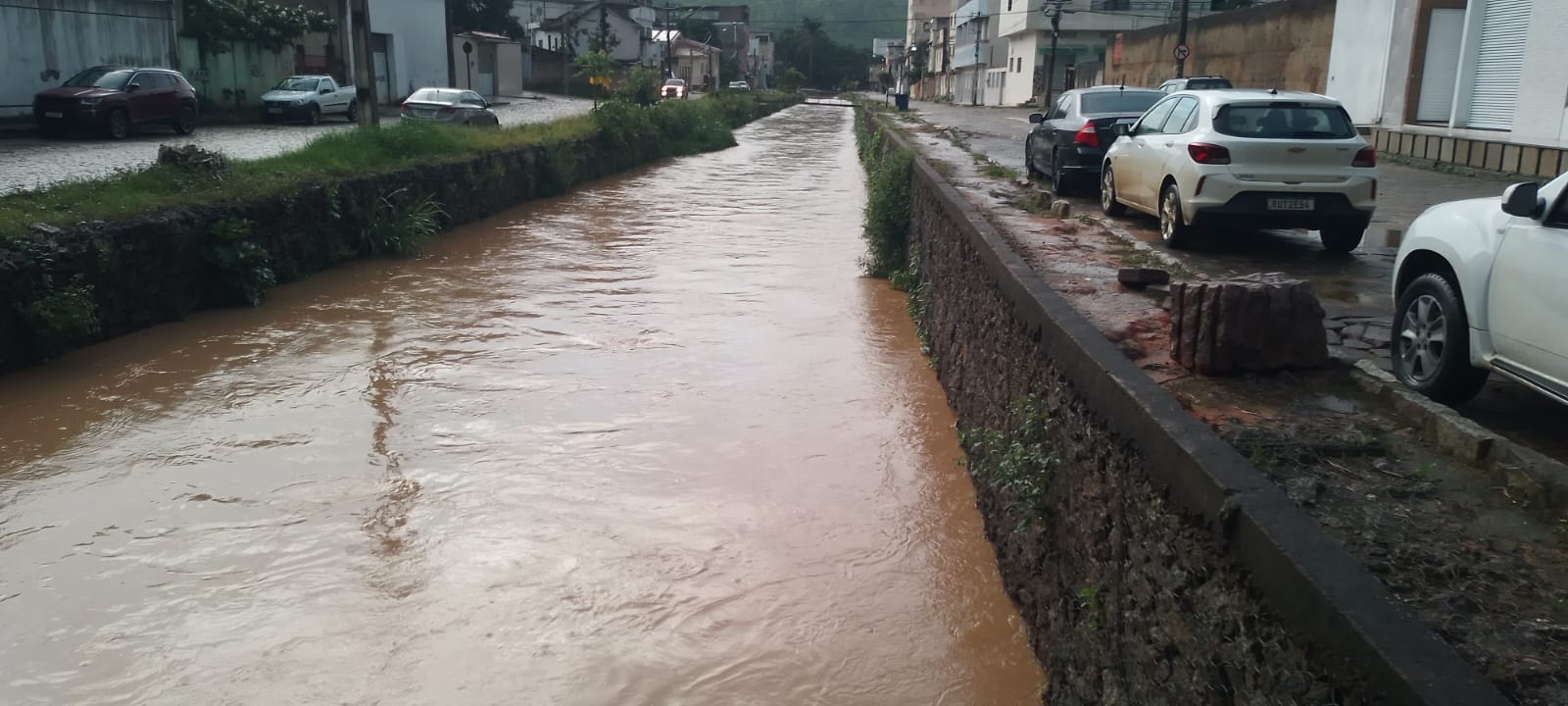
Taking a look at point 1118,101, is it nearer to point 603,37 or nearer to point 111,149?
point 111,149

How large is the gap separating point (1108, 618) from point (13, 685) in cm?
456

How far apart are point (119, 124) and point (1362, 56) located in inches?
885

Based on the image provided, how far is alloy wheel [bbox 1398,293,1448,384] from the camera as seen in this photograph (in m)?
5.11

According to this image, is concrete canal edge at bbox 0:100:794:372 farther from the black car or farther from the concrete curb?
the concrete curb

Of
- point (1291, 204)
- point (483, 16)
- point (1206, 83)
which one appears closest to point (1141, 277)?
point (1291, 204)

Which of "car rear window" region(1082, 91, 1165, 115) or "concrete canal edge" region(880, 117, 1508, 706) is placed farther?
"car rear window" region(1082, 91, 1165, 115)

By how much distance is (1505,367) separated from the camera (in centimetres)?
461

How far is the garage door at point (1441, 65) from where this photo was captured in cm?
1808

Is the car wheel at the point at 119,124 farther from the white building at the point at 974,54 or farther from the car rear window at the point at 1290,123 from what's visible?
the white building at the point at 974,54

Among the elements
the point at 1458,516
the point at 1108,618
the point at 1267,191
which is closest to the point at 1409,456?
the point at 1458,516

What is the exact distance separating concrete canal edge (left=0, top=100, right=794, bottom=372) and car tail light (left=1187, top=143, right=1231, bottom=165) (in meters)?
9.15

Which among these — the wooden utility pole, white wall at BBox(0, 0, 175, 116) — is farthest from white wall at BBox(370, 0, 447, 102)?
the wooden utility pole

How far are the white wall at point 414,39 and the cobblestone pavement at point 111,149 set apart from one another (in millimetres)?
10550

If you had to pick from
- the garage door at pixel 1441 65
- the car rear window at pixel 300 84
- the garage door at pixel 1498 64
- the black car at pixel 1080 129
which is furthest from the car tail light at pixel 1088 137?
the car rear window at pixel 300 84
